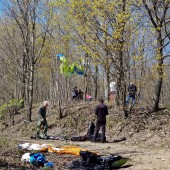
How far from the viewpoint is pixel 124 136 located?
15445mm

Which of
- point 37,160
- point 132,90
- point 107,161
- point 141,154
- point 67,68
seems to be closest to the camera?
point 107,161

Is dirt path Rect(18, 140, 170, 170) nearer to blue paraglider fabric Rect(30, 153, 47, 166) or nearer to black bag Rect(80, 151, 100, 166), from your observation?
black bag Rect(80, 151, 100, 166)

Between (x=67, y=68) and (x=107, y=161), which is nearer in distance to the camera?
(x=107, y=161)

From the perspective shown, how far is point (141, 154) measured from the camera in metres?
11.2

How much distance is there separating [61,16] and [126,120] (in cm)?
931

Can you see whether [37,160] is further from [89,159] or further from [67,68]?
[67,68]

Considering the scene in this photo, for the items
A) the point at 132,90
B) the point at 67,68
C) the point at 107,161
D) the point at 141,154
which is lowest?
the point at 141,154

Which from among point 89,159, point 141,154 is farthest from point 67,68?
point 89,159

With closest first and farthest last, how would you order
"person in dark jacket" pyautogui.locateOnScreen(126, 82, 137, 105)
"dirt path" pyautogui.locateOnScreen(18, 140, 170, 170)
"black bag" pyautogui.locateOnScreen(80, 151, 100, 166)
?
"black bag" pyautogui.locateOnScreen(80, 151, 100, 166)
"dirt path" pyautogui.locateOnScreen(18, 140, 170, 170)
"person in dark jacket" pyautogui.locateOnScreen(126, 82, 137, 105)

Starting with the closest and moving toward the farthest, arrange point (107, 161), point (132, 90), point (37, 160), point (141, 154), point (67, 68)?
point (107, 161) < point (37, 160) < point (141, 154) < point (132, 90) < point (67, 68)

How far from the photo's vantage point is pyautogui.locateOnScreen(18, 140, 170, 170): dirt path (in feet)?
30.2

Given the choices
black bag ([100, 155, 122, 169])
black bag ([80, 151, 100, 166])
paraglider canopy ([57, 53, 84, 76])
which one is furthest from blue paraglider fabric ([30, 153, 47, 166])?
paraglider canopy ([57, 53, 84, 76])

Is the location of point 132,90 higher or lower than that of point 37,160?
higher

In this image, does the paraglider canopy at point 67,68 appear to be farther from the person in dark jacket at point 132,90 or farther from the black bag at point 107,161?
the black bag at point 107,161
